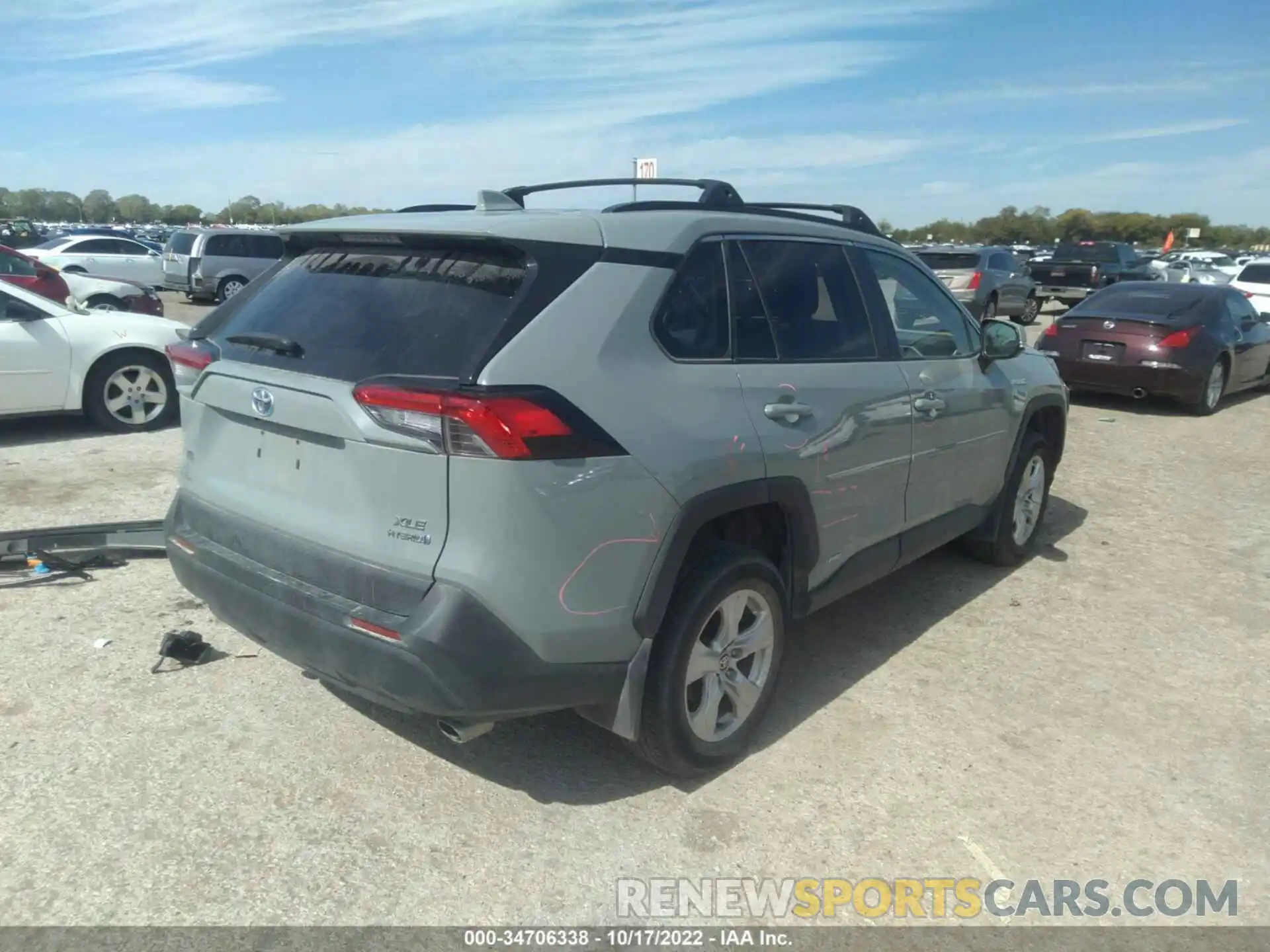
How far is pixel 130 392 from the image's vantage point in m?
8.48

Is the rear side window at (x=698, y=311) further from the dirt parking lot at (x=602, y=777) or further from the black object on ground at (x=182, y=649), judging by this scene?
the black object on ground at (x=182, y=649)

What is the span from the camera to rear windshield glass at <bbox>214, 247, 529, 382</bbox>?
2.84 meters

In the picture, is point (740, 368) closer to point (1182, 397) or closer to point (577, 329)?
point (577, 329)

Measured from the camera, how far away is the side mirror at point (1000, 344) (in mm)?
4984

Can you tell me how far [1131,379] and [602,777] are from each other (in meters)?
9.53


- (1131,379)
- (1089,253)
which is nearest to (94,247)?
(1131,379)

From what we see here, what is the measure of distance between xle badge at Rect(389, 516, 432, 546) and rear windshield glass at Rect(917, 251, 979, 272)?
18141mm

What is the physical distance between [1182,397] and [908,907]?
9719mm

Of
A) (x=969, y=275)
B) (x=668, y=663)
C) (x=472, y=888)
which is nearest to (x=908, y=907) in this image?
(x=668, y=663)

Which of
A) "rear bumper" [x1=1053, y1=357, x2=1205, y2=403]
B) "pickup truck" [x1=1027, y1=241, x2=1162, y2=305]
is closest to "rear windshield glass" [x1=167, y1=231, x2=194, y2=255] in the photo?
"rear bumper" [x1=1053, y1=357, x2=1205, y2=403]

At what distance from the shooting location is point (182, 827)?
121 inches

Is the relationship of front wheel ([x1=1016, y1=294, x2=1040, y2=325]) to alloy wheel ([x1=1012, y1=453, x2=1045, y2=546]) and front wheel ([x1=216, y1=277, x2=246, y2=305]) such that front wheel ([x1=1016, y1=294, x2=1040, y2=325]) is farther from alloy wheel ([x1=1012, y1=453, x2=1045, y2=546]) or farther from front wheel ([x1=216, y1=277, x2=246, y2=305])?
front wheel ([x1=216, y1=277, x2=246, y2=305])

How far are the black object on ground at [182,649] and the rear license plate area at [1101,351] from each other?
1002 centimetres

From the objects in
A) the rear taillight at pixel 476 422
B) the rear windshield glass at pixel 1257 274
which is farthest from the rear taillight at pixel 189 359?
the rear windshield glass at pixel 1257 274
